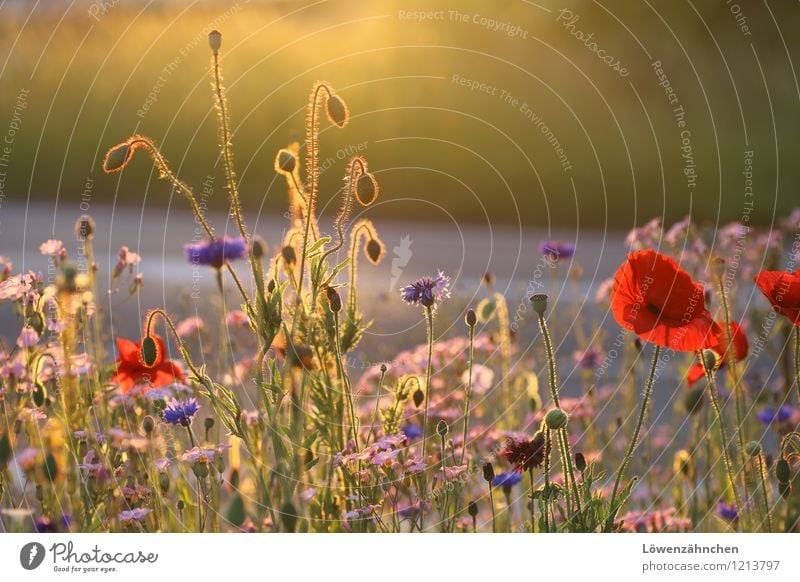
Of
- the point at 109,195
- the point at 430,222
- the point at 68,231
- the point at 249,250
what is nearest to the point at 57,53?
the point at 68,231

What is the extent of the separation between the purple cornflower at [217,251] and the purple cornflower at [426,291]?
0.27 m

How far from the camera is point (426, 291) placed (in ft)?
5.79

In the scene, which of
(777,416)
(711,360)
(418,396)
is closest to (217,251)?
(418,396)

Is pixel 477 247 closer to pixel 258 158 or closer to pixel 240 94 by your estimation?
pixel 240 94

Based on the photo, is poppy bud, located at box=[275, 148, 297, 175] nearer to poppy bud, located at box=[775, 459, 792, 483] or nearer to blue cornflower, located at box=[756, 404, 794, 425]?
poppy bud, located at box=[775, 459, 792, 483]

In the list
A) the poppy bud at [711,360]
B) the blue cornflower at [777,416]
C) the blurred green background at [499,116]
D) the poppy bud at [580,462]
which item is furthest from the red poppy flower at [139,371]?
the blurred green background at [499,116]

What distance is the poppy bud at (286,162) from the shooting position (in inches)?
62.9

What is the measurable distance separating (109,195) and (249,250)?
7.75 meters

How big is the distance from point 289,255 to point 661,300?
562 mm

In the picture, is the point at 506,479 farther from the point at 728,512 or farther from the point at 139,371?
the point at 139,371

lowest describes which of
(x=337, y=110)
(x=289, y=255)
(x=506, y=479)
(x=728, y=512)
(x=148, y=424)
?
(x=728, y=512)

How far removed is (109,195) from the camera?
8.98m
